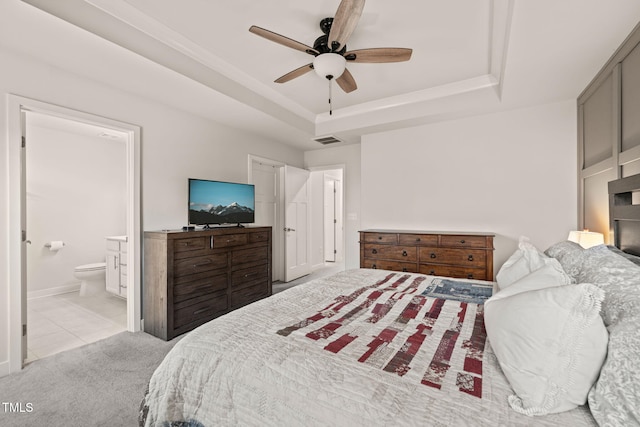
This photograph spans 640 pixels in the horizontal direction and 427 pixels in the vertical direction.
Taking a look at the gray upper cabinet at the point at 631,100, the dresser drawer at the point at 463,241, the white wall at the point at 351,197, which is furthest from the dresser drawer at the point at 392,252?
the gray upper cabinet at the point at 631,100

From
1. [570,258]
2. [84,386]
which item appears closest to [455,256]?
[570,258]

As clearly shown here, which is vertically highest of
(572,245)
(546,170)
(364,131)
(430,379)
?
(364,131)

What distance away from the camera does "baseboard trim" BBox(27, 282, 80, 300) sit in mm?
4039

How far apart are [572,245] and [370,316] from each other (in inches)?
61.9

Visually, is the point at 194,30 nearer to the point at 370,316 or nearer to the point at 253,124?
the point at 253,124

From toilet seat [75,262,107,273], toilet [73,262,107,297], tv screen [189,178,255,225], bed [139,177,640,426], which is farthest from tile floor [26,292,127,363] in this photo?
bed [139,177,640,426]

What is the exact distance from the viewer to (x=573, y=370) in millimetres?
842

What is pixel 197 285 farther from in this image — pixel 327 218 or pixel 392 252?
pixel 327 218

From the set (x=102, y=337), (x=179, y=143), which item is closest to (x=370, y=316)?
(x=102, y=337)

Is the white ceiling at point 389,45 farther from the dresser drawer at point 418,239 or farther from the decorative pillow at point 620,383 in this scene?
the decorative pillow at point 620,383

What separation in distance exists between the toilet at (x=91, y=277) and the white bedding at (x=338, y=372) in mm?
3780

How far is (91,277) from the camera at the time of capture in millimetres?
4152

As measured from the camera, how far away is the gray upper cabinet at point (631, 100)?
6.23 ft

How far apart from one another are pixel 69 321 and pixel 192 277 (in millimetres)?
1572
